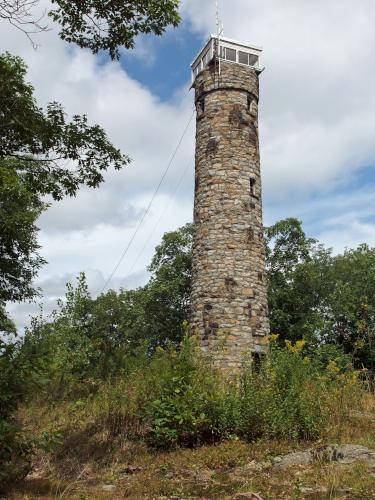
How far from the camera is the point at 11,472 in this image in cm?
639

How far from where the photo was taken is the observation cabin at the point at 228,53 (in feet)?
56.9

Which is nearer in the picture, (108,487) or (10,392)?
(10,392)

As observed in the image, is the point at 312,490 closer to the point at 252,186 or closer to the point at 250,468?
the point at 250,468

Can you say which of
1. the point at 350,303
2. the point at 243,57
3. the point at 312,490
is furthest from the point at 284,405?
the point at 350,303

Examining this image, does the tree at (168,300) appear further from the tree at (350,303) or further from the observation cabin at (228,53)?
the observation cabin at (228,53)

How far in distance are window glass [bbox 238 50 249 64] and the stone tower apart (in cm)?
4

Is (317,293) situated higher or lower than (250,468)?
higher

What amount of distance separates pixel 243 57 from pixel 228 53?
1.98 ft

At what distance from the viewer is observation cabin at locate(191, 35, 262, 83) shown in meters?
17.3

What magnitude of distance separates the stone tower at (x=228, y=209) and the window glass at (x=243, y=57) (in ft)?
0.12

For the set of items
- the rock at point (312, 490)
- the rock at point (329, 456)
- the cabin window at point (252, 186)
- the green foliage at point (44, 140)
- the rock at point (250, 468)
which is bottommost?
the rock at point (312, 490)

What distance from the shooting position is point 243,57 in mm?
17703

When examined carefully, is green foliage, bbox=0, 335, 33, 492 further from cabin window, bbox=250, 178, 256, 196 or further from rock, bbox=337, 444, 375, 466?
cabin window, bbox=250, 178, 256, 196

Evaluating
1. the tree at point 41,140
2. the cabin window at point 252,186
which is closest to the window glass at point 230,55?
→ the cabin window at point 252,186
